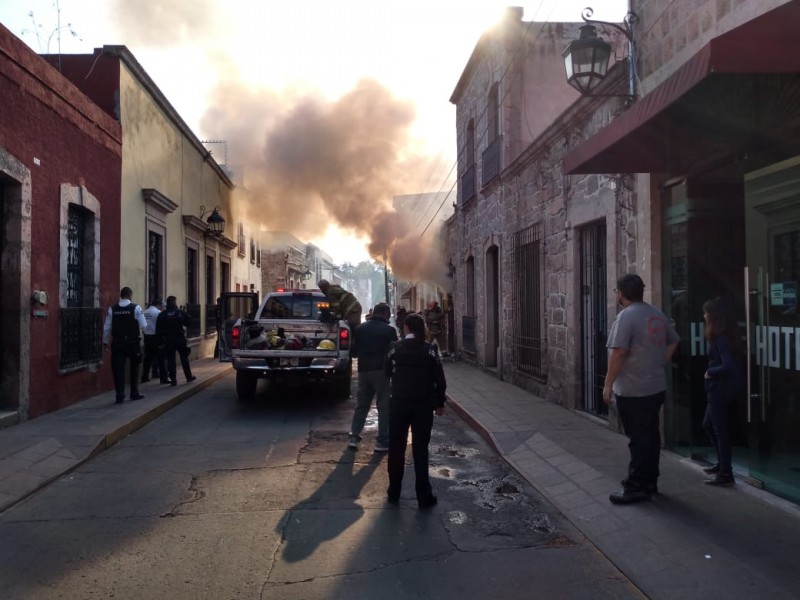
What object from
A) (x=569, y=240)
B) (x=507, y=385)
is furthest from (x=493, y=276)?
(x=569, y=240)

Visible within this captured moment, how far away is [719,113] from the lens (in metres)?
4.83

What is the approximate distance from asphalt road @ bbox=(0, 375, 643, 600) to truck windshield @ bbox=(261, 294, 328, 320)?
169 inches

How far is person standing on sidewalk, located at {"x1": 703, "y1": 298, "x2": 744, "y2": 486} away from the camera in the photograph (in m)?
4.70

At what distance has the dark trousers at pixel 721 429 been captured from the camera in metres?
4.71

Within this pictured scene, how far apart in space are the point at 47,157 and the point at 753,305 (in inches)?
324

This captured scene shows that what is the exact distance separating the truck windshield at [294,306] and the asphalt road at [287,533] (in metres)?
4.28

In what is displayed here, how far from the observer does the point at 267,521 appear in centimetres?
440

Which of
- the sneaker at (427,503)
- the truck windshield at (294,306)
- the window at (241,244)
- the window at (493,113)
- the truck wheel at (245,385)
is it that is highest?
the window at (493,113)

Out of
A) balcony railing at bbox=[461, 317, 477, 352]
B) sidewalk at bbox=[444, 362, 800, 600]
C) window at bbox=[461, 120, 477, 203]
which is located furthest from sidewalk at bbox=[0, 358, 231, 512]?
window at bbox=[461, 120, 477, 203]

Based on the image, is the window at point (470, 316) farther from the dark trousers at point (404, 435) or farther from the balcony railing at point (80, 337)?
the dark trousers at point (404, 435)

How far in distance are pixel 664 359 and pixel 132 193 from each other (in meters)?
10.3

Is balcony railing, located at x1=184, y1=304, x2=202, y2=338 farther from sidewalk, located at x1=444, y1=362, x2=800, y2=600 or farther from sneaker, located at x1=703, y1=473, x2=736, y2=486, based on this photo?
sneaker, located at x1=703, y1=473, x2=736, y2=486

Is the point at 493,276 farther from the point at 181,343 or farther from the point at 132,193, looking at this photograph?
the point at 132,193

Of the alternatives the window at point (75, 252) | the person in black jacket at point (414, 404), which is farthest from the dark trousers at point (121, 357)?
the person in black jacket at point (414, 404)
